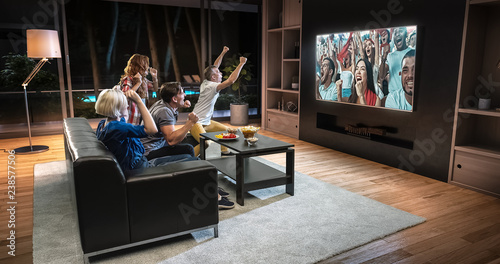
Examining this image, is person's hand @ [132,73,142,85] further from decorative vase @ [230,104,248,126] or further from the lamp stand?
decorative vase @ [230,104,248,126]

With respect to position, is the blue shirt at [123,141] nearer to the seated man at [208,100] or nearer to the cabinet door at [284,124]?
the seated man at [208,100]

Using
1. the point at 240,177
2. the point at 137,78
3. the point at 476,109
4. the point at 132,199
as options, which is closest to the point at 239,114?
the point at 137,78

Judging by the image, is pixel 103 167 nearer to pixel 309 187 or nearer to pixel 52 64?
pixel 309 187

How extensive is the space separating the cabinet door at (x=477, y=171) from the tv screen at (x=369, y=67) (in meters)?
0.79

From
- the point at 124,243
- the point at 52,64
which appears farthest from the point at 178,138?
the point at 52,64

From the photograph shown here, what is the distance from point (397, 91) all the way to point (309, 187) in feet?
5.32

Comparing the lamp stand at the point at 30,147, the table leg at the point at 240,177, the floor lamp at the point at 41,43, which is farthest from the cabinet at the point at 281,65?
the lamp stand at the point at 30,147

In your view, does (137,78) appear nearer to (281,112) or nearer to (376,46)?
(376,46)

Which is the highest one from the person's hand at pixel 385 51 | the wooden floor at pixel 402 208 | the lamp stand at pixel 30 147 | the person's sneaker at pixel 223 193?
the person's hand at pixel 385 51

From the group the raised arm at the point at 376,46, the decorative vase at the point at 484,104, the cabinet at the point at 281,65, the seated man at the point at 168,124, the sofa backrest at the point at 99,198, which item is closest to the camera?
the sofa backrest at the point at 99,198

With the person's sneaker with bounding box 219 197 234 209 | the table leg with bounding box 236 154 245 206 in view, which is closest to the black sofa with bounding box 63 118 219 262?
the person's sneaker with bounding box 219 197 234 209

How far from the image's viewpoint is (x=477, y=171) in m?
3.68

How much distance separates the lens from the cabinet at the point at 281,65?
6.34 meters

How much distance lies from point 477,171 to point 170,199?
9.98 feet
